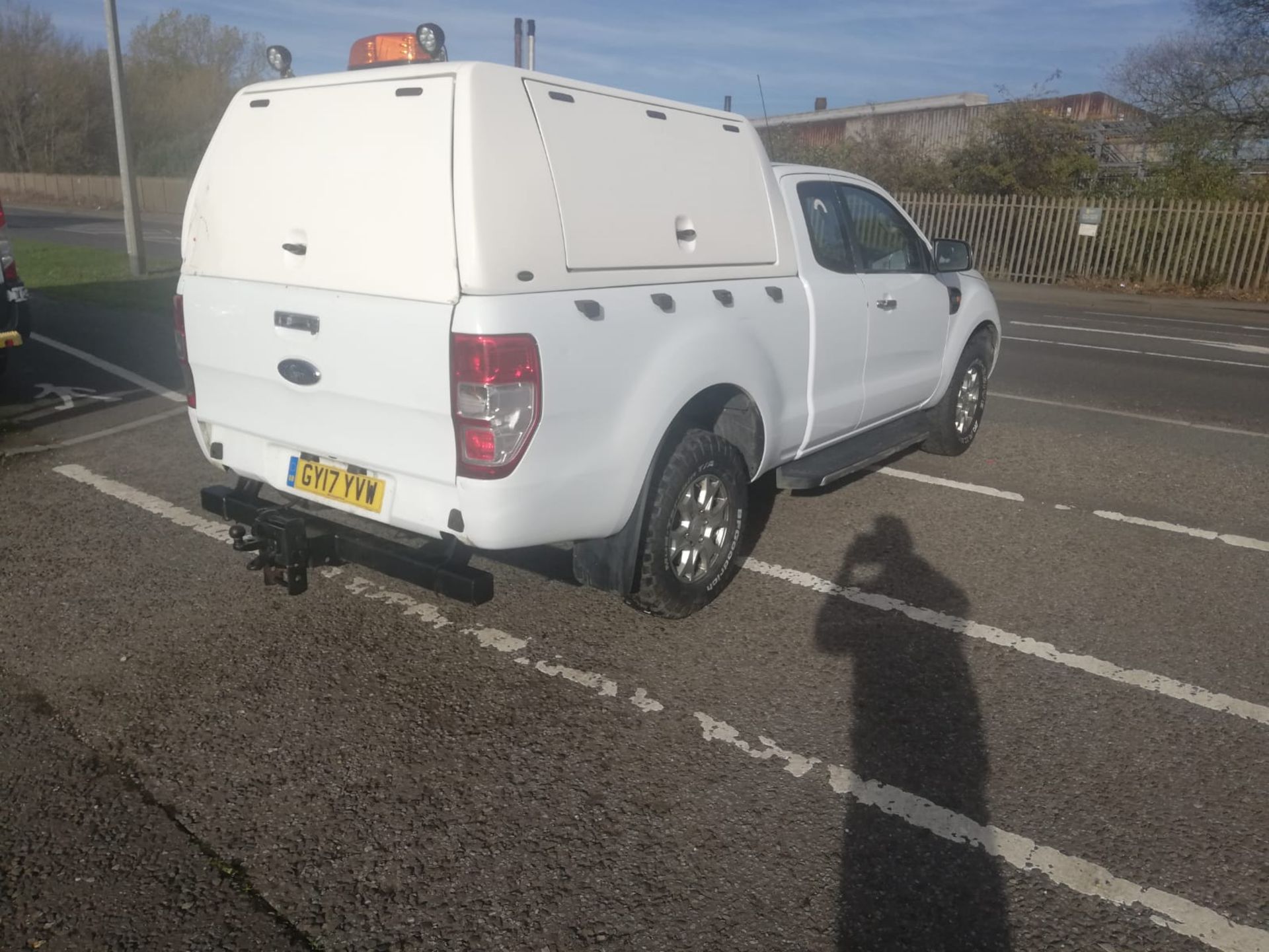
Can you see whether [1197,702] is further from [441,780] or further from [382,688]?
[382,688]

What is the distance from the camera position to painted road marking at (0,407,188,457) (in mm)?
6633

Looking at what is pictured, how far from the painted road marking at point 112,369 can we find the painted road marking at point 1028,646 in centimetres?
547

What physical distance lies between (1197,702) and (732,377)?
2.16 m

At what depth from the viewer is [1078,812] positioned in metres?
3.13

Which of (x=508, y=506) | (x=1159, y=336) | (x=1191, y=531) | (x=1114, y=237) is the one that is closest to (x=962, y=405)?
(x=1191, y=531)

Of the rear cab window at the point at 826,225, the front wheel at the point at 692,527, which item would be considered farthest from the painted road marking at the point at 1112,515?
the front wheel at the point at 692,527

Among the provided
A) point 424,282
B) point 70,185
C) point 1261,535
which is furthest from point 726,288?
point 70,185

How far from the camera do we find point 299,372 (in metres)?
3.79

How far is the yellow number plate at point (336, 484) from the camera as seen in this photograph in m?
3.72

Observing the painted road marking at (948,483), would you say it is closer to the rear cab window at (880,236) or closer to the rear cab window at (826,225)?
the rear cab window at (880,236)

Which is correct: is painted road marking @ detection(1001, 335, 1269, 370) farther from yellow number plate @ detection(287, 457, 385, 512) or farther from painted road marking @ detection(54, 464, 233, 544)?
yellow number plate @ detection(287, 457, 385, 512)

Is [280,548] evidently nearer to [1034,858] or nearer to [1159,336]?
[1034,858]

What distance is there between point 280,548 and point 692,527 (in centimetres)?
164

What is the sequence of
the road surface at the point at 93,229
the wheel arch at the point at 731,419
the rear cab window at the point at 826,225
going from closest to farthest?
the wheel arch at the point at 731,419, the rear cab window at the point at 826,225, the road surface at the point at 93,229
